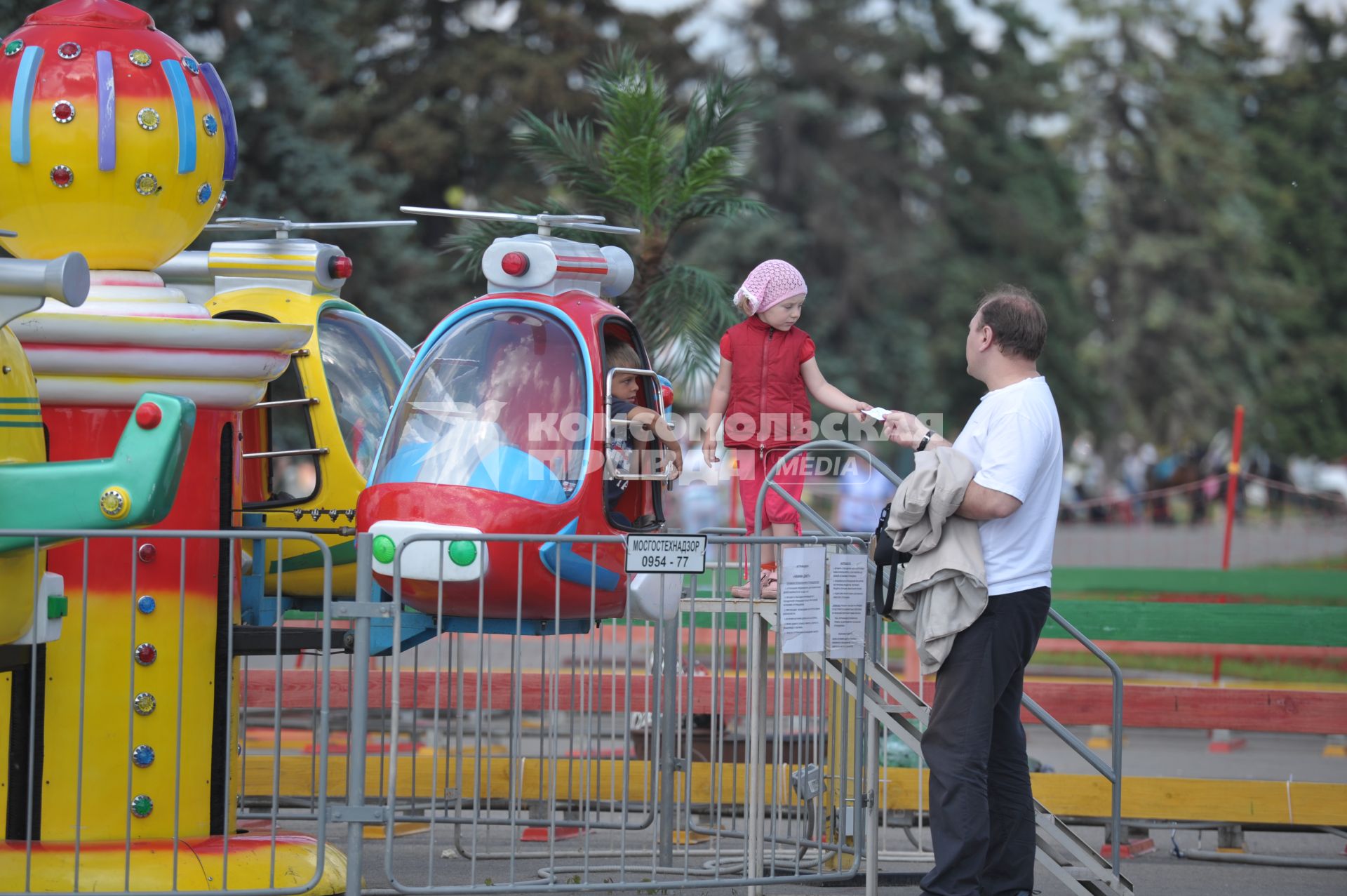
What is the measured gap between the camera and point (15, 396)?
17.6ft

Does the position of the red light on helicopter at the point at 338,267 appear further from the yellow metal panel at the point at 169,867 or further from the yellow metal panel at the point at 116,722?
the yellow metal panel at the point at 169,867

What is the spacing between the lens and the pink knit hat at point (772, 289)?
23.1 ft

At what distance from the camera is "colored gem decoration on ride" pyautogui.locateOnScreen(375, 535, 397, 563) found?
6.08m

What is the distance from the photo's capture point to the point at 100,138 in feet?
19.3

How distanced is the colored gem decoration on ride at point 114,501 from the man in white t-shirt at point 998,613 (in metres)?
2.75

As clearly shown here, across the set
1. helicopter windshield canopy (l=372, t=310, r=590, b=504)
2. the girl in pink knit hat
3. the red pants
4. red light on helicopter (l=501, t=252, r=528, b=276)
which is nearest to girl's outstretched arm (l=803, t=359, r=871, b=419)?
the girl in pink knit hat

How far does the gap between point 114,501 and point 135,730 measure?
3.78 feet

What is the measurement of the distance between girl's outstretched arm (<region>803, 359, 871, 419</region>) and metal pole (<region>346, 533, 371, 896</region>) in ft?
6.93

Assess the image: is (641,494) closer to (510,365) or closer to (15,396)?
(510,365)

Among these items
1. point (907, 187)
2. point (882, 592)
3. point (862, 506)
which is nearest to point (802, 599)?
point (882, 592)

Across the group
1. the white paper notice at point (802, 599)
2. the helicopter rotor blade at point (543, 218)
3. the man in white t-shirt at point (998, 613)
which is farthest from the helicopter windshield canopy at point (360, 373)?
the man in white t-shirt at point (998, 613)

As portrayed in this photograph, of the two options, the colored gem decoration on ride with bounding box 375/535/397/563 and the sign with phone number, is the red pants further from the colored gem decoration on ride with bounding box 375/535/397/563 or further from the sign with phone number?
the colored gem decoration on ride with bounding box 375/535/397/563

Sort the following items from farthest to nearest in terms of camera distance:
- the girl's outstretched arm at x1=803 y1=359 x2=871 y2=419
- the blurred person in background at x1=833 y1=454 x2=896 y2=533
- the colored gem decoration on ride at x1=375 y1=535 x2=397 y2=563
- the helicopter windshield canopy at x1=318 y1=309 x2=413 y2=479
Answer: the blurred person in background at x1=833 y1=454 x2=896 y2=533 < the helicopter windshield canopy at x1=318 y1=309 x2=413 y2=479 < the girl's outstretched arm at x1=803 y1=359 x2=871 y2=419 < the colored gem decoration on ride at x1=375 y1=535 x2=397 y2=563

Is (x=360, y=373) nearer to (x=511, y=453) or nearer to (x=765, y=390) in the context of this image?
(x=511, y=453)
